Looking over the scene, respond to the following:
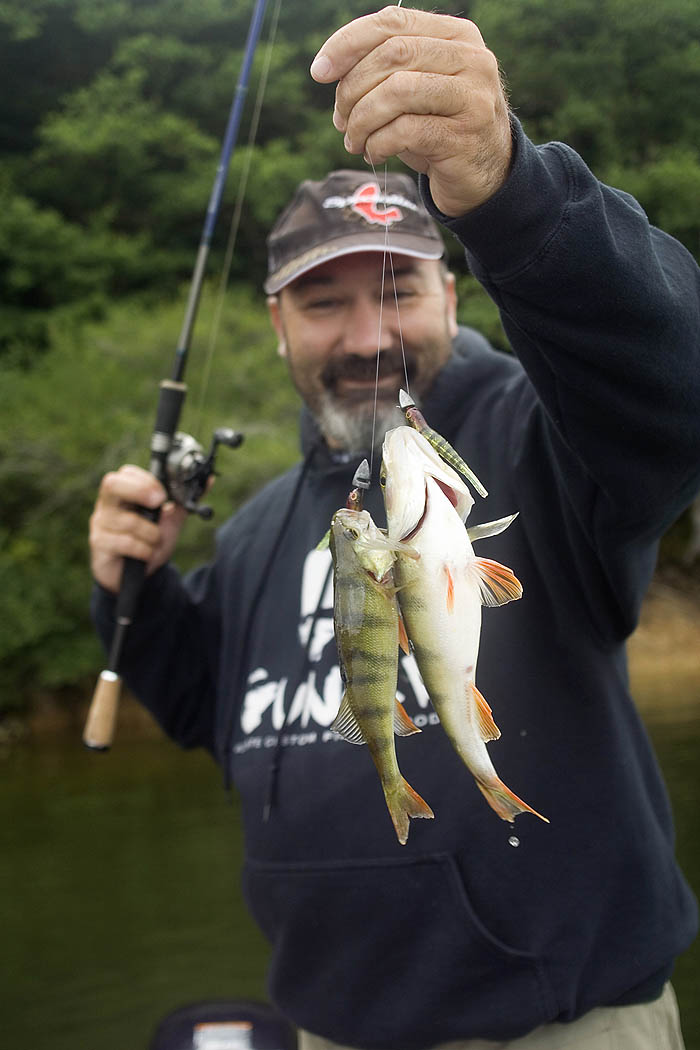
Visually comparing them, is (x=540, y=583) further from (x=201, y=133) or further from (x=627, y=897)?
(x=201, y=133)

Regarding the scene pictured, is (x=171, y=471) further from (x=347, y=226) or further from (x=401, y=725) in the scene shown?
(x=401, y=725)

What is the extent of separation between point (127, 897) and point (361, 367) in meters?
5.50

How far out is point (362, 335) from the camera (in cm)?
223

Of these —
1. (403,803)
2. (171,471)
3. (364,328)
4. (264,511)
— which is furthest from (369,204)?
(403,803)

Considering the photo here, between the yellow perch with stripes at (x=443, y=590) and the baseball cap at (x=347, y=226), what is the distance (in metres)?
1.15

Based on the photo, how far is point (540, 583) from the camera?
1.87 metres

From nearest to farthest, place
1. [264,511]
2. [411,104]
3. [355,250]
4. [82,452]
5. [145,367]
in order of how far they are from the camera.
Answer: [411,104] → [355,250] → [264,511] → [82,452] → [145,367]

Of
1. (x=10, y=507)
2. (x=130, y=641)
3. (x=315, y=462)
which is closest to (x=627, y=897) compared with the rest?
(x=315, y=462)

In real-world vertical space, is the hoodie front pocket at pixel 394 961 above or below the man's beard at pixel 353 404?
below

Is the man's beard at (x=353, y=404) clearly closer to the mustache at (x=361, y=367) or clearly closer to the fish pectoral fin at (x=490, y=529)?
the mustache at (x=361, y=367)

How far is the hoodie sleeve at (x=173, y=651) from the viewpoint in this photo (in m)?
2.69

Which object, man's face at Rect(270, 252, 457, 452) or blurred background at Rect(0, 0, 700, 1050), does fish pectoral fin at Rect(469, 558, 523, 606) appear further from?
man's face at Rect(270, 252, 457, 452)

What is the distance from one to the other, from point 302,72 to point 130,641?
1679 cm

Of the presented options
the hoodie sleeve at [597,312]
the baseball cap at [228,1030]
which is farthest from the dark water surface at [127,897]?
the hoodie sleeve at [597,312]
